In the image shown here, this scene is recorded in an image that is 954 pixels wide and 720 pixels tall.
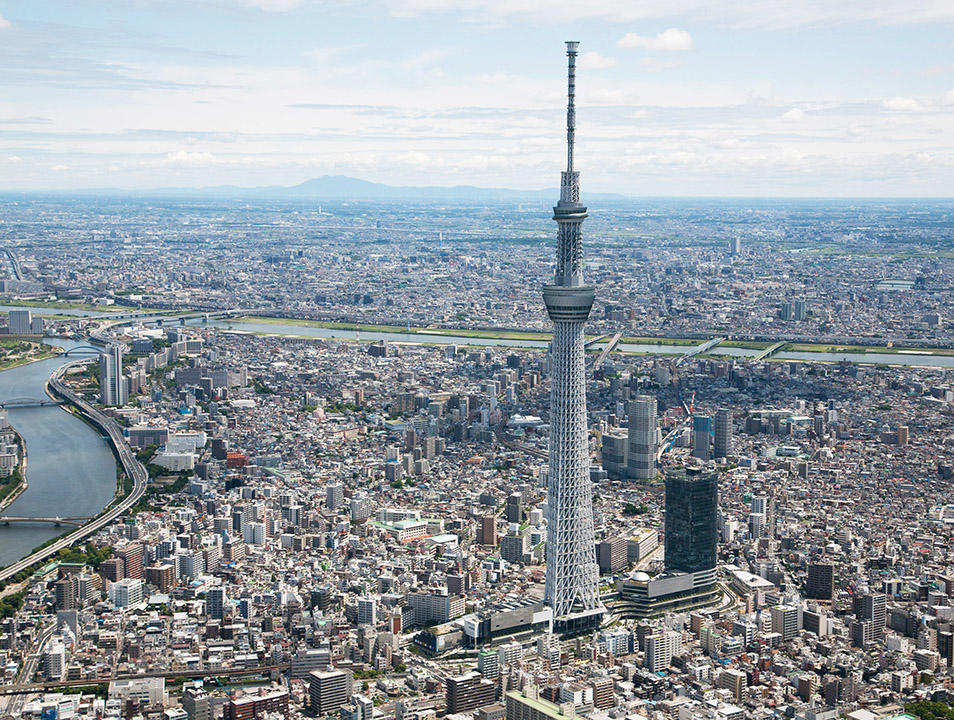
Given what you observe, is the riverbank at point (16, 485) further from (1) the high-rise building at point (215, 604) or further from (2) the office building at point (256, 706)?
(2) the office building at point (256, 706)

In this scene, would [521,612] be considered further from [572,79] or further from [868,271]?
[868,271]

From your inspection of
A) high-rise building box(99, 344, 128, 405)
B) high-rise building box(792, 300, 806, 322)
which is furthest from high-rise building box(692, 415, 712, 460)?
high-rise building box(792, 300, 806, 322)

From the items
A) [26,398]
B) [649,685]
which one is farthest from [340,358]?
[649,685]

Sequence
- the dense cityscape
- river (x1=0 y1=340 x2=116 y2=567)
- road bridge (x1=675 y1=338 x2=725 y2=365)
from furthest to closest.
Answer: road bridge (x1=675 y1=338 x2=725 y2=365)
river (x1=0 y1=340 x2=116 y2=567)
the dense cityscape

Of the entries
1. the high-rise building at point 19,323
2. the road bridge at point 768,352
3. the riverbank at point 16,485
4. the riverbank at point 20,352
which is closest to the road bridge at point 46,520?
the riverbank at point 16,485

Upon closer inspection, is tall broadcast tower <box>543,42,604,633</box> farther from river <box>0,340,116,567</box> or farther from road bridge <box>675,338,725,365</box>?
road bridge <box>675,338,725,365</box>

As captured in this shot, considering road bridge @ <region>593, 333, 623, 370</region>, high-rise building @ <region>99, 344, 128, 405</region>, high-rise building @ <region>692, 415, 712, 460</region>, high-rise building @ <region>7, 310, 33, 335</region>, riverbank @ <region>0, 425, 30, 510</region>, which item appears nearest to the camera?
riverbank @ <region>0, 425, 30, 510</region>
